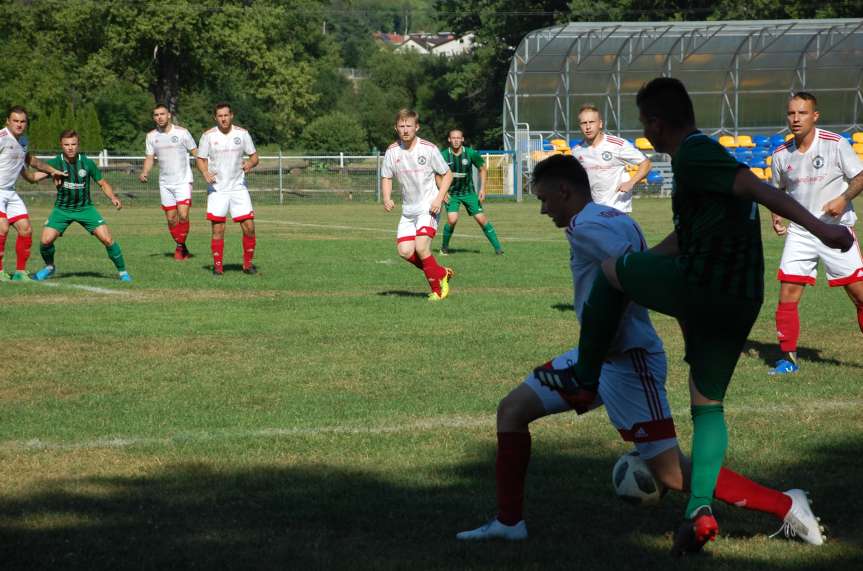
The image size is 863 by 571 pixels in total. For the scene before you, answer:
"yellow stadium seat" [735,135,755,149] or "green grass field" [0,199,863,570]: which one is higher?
"yellow stadium seat" [735,135,755,149]

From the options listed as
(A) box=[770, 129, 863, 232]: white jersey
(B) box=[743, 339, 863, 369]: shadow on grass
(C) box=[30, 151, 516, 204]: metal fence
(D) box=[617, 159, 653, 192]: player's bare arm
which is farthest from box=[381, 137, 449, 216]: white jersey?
(C) box=[30, 151, 516, 204]: metal fence

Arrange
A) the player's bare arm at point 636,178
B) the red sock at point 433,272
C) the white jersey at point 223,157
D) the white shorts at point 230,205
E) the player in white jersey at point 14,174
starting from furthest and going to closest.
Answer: the white jersey at point 223,157, the white shorts at point 230,205, the player in white jersey at point 14,174, the red sock at point 433,272, the player's bare arm at point 636,178

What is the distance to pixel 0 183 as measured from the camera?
50.3ft

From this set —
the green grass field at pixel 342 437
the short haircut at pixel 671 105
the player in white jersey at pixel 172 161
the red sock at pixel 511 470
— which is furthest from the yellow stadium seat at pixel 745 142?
the red sock at pixel 511 470

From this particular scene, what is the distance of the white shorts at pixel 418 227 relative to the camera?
44.2 ft

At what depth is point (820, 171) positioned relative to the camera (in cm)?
920

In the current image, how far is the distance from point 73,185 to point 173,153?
4.54 m

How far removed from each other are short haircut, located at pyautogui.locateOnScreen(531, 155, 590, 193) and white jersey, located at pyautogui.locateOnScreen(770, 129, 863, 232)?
479cm

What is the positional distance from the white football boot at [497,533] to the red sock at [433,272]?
8529mm

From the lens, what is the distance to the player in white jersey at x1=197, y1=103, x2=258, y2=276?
1655 cm

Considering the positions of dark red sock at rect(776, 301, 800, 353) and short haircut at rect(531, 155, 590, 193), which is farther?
dark red sock at rect(776, 301, 800, 353)

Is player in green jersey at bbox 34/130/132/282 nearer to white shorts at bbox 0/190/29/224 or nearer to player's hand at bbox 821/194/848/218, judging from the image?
white shorts at bbox 0/190/29/224

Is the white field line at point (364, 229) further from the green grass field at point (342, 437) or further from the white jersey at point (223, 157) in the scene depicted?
the green grass field at point (342, 437)

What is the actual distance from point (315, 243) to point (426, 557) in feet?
58.1
